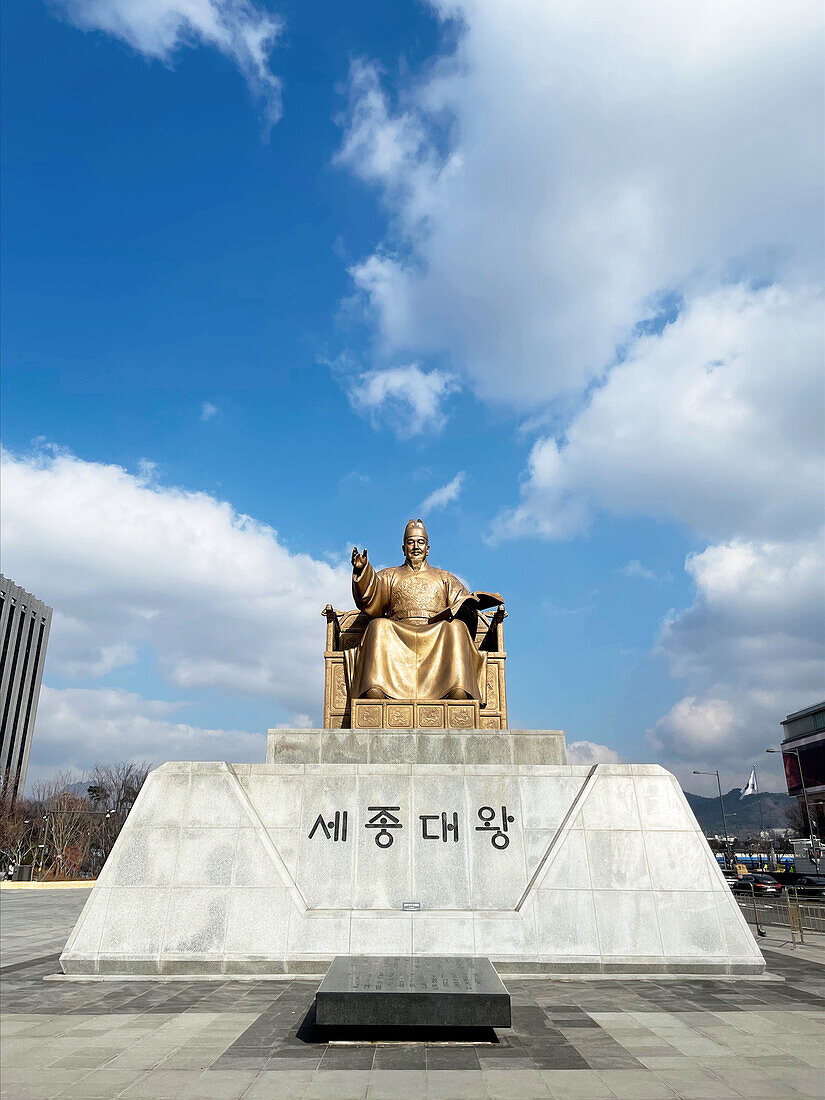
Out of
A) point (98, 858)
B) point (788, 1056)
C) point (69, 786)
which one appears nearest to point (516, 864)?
point (788, 1056)

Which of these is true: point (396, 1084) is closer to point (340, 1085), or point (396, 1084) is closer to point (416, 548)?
point (340, 1085)

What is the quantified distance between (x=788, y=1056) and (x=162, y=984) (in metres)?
6.24

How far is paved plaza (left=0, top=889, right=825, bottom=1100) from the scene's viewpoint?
4.59 meters

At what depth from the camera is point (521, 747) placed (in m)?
9.52

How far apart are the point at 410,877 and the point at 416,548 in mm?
5432

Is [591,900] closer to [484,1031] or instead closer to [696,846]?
[696,846]

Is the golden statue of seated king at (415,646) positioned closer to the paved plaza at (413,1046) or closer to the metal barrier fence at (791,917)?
the paved plaza at (413,1046)

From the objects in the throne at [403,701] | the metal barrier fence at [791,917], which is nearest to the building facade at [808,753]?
the metal barrier fence at [791,917]

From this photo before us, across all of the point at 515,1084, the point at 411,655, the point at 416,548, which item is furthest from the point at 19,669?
the point at 515,1084

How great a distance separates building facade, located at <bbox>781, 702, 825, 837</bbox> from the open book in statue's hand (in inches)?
2026

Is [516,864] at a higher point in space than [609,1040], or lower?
higher

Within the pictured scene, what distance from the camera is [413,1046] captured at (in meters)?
5.45

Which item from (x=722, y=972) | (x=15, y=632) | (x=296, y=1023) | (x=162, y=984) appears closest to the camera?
(x=296, y=1023)

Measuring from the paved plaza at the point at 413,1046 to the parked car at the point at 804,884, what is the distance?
20741 millimetres
